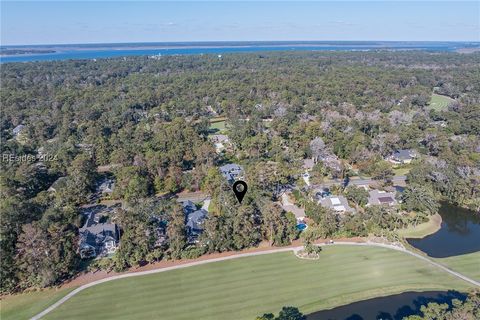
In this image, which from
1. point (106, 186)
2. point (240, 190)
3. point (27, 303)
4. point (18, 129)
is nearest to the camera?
point (27, 303)

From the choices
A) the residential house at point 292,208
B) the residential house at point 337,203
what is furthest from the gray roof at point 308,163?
the residential house at point 337,203

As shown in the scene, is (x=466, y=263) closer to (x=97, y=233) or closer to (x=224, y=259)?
(x=224, y=259)

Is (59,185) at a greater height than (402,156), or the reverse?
(59,185)

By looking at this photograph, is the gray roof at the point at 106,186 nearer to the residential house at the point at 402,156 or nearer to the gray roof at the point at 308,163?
the gray roof at the point at 308,163

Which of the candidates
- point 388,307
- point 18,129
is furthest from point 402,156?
point 18,129

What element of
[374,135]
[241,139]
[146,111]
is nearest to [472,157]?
[374,135]

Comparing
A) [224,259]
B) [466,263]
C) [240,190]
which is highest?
[240,190]

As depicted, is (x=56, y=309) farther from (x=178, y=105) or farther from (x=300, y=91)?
(x=300, y=91)

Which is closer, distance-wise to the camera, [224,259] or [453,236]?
[224,259]
